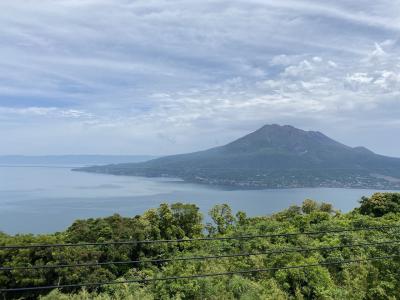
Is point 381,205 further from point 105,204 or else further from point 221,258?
point 105,204

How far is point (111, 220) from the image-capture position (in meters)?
20.9

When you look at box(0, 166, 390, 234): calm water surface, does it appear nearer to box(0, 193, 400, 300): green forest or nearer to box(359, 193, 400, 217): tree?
box(359, 193, 400, 217): tree

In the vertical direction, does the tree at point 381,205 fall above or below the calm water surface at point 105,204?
above

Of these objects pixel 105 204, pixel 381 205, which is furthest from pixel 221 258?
pixel 105 204

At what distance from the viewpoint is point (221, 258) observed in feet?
50.5

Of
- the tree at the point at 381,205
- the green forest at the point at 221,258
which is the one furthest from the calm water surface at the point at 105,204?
the green forest at the point at 221,258

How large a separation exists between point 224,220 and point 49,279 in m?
10.4

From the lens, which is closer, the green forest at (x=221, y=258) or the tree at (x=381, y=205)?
the green forest at (x=221, y=258)

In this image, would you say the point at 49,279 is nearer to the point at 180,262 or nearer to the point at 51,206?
the point at 180,262

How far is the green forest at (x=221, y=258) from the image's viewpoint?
11.3m

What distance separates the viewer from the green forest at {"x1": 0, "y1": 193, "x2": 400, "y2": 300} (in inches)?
443

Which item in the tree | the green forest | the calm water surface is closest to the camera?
the green forest

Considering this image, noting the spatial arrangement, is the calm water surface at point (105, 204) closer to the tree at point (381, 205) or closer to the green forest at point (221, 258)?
the tree at point (381, 205)

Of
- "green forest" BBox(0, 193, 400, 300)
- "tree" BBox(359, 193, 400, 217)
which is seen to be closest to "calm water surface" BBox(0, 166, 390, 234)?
"tree" BBox(359, 193, 400, 217)
